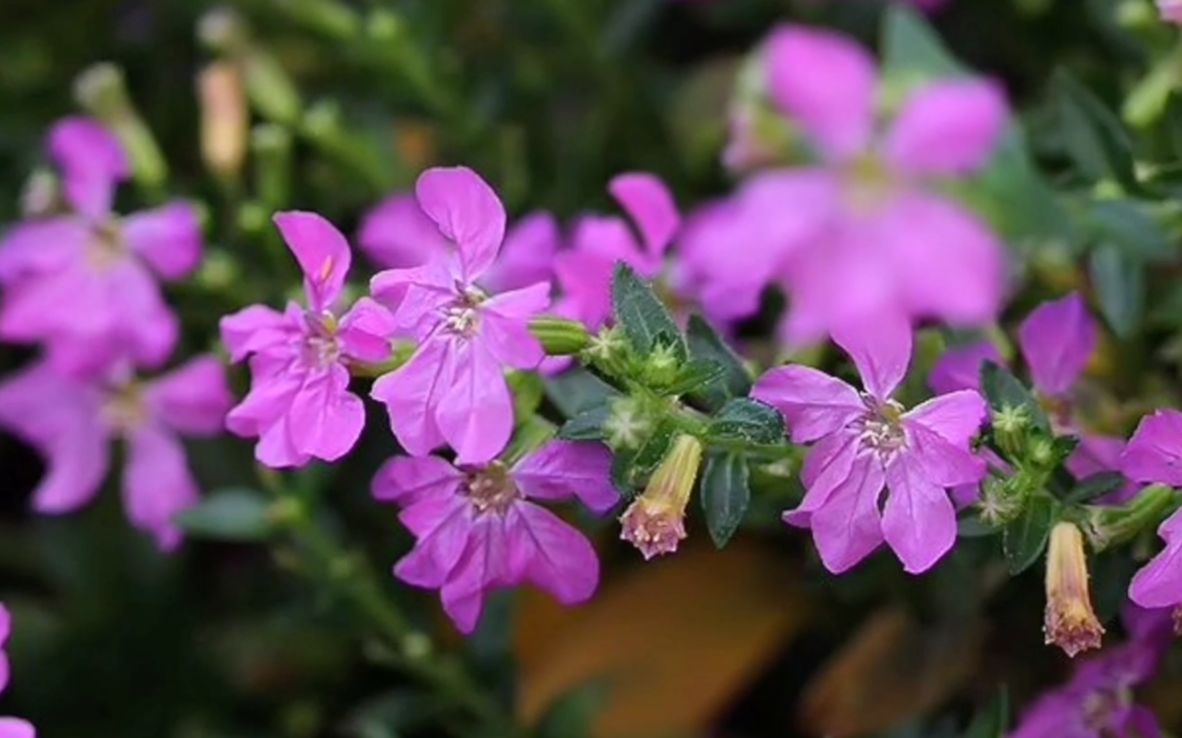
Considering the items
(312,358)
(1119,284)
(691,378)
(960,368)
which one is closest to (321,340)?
(312,358)

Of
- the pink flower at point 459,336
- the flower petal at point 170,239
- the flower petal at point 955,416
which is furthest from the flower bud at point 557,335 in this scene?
the flower petal at point 170,239

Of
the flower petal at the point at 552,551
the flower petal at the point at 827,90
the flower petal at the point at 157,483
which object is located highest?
the flower petal at the point at 827,90

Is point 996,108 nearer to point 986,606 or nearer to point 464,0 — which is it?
point 986,606

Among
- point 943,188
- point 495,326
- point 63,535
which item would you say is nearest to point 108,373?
point 63,535

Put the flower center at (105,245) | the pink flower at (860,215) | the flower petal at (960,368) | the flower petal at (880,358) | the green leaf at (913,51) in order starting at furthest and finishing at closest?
the flower center at (105,245), the green leaf at (913,51), the flower petal at (960,368), the flower petal at (880,358), the pink flower at (860,215)

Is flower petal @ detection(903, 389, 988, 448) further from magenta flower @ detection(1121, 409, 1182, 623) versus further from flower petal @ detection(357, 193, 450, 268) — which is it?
flower petal @ detection(357, 193, 450, 268)

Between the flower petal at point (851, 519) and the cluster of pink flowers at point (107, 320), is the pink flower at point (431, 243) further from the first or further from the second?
the flower petal at point (851, 519)

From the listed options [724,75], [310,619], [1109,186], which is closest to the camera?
[1109,186]
